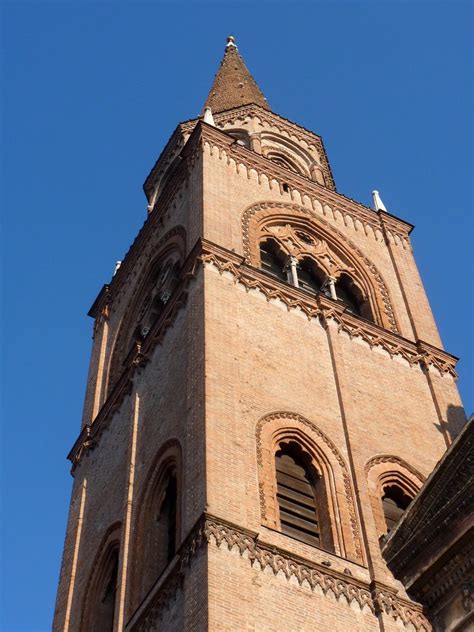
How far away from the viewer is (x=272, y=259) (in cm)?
2598

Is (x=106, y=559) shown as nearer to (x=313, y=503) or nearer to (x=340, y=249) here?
(x=313, y=503)

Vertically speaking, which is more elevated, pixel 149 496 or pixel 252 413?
pixel 252 413

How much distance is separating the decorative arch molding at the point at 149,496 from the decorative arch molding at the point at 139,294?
19.3ft

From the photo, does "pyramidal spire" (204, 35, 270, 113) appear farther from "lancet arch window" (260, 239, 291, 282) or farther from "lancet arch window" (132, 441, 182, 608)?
"lancet arch window" (132, 441, 182, 608)

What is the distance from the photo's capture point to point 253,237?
2536 cm

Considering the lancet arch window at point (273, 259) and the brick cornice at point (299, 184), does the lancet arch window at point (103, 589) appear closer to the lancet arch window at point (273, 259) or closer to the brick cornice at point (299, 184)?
the lancet arch window at point (273, 259)

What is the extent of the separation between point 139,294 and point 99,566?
8.86 meters

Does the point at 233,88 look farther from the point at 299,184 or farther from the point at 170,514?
the point at 170,514

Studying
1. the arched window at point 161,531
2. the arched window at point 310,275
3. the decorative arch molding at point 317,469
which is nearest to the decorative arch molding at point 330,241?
the arched window at point 310,275

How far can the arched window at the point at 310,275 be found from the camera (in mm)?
26109

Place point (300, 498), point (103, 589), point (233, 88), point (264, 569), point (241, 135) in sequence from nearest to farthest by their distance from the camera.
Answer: point (264, 569) < point (300, 498) < point (103, 589) < point (241, 135) < point (233, 88)

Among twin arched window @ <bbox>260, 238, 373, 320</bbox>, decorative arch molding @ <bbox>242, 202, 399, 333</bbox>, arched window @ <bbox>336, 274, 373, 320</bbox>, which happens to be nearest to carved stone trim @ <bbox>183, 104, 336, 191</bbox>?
decorative arch molding @ <bbox>242, 202, 399, 333</bbox>

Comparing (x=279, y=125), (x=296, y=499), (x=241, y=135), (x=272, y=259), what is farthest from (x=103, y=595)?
(x=279, y=125)

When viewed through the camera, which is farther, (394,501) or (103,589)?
(103,589)
